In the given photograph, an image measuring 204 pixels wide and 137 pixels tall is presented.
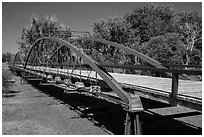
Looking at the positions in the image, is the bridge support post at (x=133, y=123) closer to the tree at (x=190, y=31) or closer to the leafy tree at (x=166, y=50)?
the leafy tree at (x=166, y=50)

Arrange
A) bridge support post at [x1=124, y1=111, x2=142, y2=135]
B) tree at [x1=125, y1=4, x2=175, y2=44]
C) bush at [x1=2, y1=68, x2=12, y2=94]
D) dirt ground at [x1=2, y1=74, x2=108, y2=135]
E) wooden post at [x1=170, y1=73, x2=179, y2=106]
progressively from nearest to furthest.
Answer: wooden post at [x1=170, y1=73, x2=179, y2=106], bridge support post at [x1=124, y1=111, x2=142, y2=135], dirt ground at [x1=2, y1=74, x2=108, y2=135], bush at [x1=2, y1=68, x2=12, y2=94], tree at [x1=125, y1=4, x2=175, y2=44]

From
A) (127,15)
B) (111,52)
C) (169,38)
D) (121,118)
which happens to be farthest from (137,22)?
(121,118)

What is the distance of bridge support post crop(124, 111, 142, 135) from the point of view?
5.47 meters

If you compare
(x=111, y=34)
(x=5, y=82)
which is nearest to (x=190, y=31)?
(x=111, y=34)

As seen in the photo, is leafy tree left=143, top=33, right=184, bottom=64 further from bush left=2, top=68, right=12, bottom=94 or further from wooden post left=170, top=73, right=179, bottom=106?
wooden post left=170, top=73, right=179, bottom=106

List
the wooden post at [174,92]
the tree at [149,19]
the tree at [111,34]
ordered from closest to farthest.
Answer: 1. the wooden post at [174,92]
2. the tree at [111,34]
3. the tree at [149,19]

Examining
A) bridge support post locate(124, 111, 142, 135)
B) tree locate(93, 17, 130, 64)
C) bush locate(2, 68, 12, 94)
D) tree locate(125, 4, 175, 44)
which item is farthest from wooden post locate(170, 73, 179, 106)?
tree locate(125, 4, 175, 44)

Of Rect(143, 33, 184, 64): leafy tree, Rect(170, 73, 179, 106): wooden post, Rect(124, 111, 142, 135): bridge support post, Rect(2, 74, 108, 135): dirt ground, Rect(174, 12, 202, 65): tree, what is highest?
Rect(174, 12, 202, 65): tree

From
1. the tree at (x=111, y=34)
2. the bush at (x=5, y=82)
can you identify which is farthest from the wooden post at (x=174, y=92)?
the tree at (x=111, y=34)

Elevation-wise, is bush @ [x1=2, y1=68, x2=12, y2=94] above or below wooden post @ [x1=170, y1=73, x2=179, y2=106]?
below

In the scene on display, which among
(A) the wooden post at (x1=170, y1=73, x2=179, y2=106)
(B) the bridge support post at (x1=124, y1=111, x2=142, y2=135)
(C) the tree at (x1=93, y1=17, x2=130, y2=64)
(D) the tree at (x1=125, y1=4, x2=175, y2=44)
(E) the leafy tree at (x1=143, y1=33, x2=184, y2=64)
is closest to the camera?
(A) the wooden post at (x1=170, y1=73, x2=179, y2=106)

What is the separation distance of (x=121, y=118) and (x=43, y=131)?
3.49m

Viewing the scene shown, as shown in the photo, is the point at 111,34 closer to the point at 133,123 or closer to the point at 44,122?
the point at 44,122

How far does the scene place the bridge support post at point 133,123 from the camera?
547 cm
